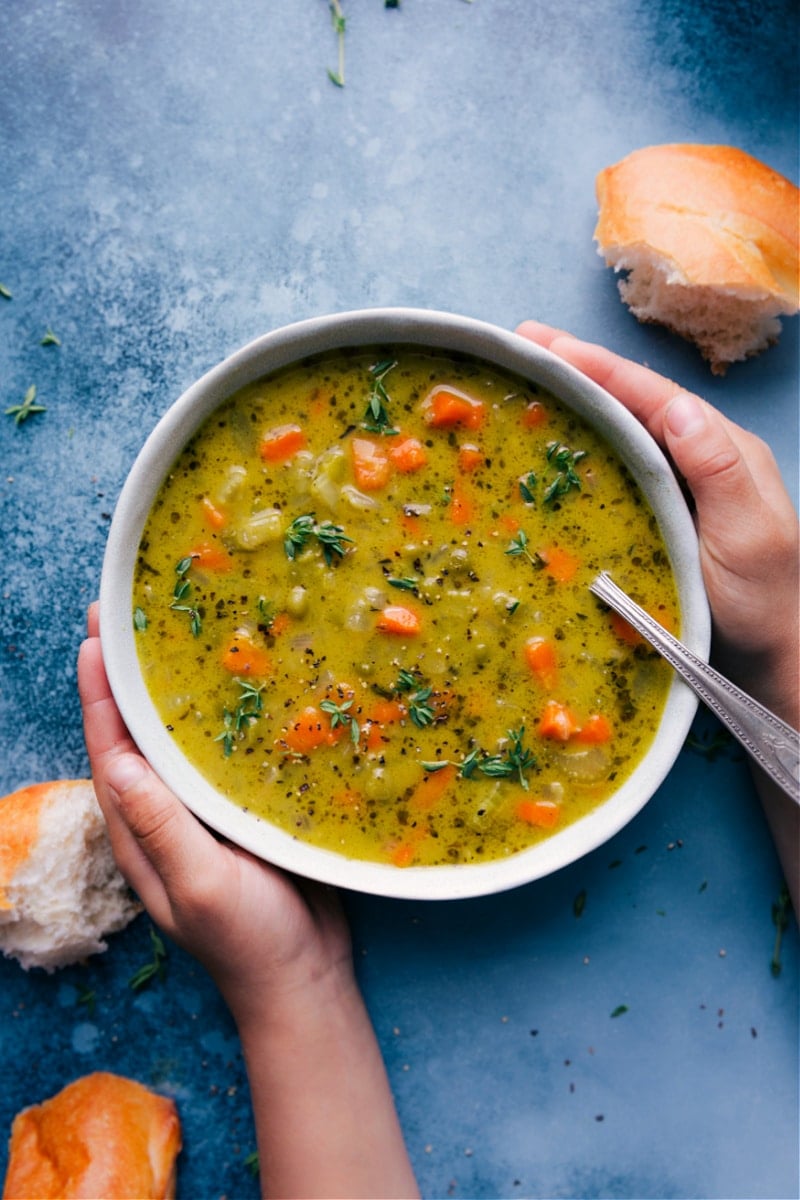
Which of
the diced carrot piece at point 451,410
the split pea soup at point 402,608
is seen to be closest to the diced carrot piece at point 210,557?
the split pea soup at point 402,608

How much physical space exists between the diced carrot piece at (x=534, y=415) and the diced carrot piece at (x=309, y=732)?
3.06ft

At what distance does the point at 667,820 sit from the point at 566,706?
0.74 m

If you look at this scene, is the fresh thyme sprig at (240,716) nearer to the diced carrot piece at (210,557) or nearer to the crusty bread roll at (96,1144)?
the diced carrot piece at (210,557)

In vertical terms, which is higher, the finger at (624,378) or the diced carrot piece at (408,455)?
the finger at (624,378)

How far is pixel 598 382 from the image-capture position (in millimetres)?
2826

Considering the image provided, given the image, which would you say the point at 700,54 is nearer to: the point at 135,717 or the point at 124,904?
the point at 135,717

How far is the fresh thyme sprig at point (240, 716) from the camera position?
2.57 meters

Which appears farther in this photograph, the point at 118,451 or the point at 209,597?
the point at 118,451

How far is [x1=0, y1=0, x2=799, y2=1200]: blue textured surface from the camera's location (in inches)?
119

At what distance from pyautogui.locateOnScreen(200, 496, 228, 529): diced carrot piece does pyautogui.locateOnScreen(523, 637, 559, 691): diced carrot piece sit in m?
0.85

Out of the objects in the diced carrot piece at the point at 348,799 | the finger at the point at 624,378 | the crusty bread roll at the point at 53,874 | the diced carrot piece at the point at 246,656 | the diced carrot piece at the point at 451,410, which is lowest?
the crusty bread roll at the point at 53,874

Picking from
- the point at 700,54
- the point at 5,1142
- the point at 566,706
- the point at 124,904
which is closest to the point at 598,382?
the point at 566,706

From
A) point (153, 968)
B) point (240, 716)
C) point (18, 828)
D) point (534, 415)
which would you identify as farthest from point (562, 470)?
point (153, 968)

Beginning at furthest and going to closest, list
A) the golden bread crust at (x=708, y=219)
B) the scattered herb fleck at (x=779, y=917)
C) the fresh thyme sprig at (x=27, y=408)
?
the scattered herb fleck at (x=779, y=917) < the fresh thyme sprig at (x=27, y=408) < the golden bread crust at (x=708, y=219)
